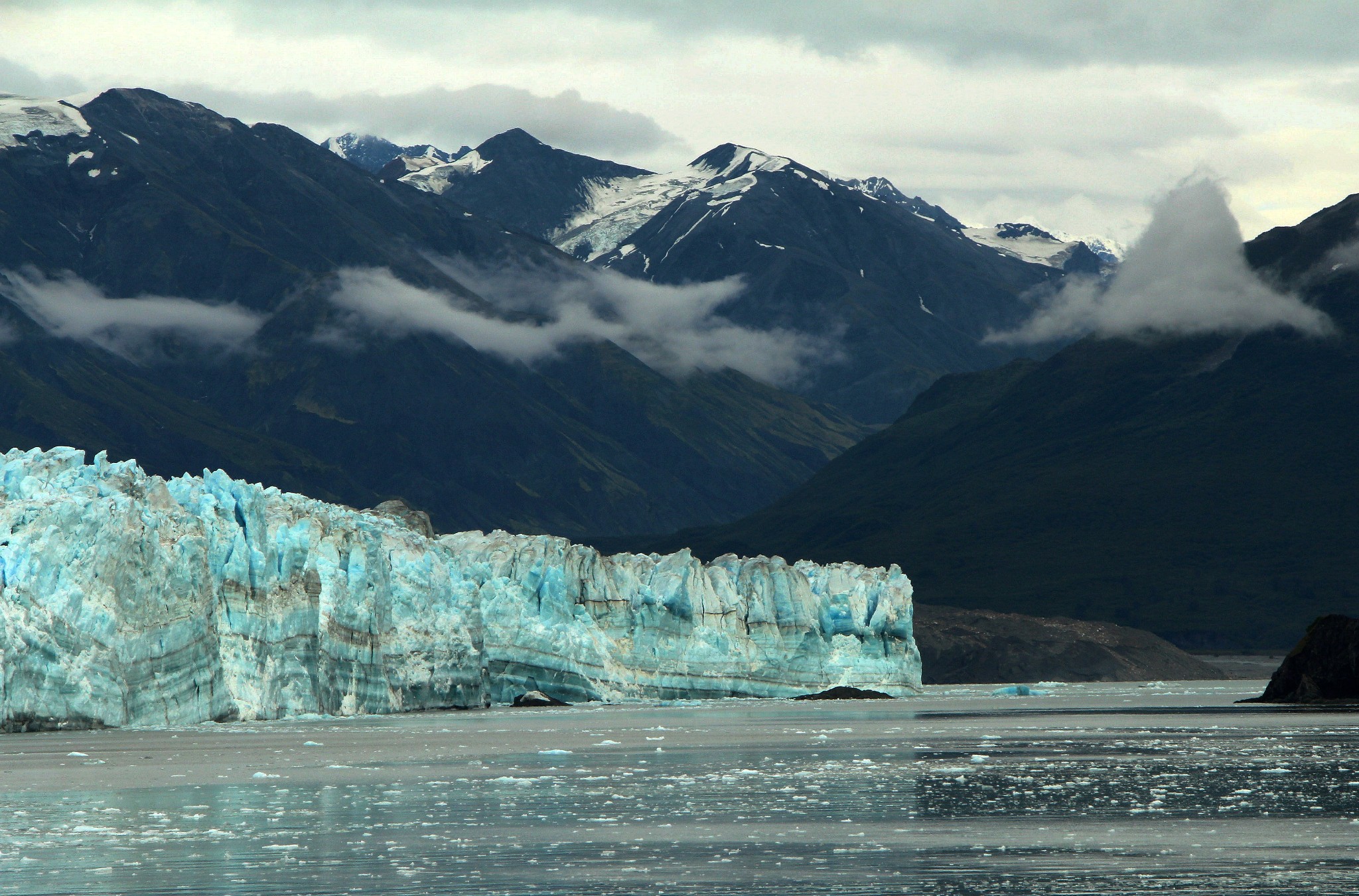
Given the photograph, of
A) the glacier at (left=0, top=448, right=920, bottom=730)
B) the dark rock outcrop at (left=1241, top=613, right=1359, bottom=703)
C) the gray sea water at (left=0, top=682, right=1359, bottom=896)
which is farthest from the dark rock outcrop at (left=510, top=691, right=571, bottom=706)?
the dark rock outcrop at (left=1241, top=613, right=1359, bottom=703)

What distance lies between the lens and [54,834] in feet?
122

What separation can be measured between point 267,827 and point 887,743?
105 feet

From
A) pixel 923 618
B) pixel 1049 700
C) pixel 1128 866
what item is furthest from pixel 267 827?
pixel 923 618

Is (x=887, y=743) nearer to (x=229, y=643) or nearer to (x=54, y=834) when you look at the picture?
(x=229, y=643)

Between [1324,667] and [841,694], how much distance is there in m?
29.2

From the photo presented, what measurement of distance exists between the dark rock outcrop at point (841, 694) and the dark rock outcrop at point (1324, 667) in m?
24.4

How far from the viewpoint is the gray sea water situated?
3092 centimetres

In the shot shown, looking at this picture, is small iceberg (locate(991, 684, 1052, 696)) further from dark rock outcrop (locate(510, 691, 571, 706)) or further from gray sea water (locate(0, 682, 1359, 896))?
gray sea water (locate(0, 682, 1359, 896))

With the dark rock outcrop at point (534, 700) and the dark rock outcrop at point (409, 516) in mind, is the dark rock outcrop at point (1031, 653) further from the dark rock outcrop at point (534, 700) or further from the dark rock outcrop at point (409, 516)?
the dark rock outcrop at point (409, 516)

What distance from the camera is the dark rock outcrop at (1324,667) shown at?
99.8m

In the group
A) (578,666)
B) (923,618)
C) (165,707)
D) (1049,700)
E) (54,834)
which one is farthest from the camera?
(923,618)

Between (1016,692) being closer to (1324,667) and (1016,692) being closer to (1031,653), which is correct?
(1324,667)

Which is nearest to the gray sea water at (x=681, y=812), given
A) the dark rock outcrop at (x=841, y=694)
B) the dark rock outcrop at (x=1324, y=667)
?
the dark rock outcrop at (x=1324, y=667)

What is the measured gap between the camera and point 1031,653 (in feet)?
578
